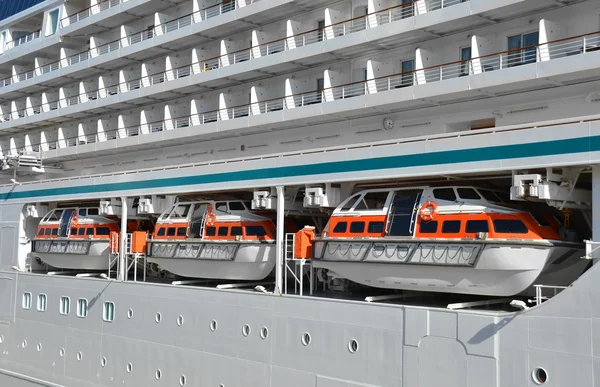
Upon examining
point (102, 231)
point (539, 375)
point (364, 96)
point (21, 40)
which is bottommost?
point (539, 375)

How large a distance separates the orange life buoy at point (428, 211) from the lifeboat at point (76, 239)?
11.9m

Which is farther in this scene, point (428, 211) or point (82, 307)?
point (82, 307)

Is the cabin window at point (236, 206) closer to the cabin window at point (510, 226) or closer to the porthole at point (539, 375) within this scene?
the cabin window at point (510, 226)

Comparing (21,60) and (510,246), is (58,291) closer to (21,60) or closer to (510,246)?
(21,60)

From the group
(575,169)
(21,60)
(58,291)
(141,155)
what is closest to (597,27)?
(575,169)

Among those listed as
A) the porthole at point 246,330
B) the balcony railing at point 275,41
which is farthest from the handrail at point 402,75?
the porthole at point 246,330

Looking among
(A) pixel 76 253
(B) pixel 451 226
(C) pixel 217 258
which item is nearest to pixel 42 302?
(A) pixel 76 253

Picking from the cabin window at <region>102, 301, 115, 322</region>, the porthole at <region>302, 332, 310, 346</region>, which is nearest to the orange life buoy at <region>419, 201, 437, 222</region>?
the porthole at <region>302, 332, 310, 346</region>

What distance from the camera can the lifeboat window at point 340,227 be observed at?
47.4 feet

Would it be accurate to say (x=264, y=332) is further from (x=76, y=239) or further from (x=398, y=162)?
(x=76, y=239)

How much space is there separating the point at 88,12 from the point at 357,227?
16396 mm

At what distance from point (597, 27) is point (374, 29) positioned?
4.71m

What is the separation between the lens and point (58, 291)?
2162 centimetres

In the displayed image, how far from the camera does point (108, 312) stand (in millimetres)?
19688
